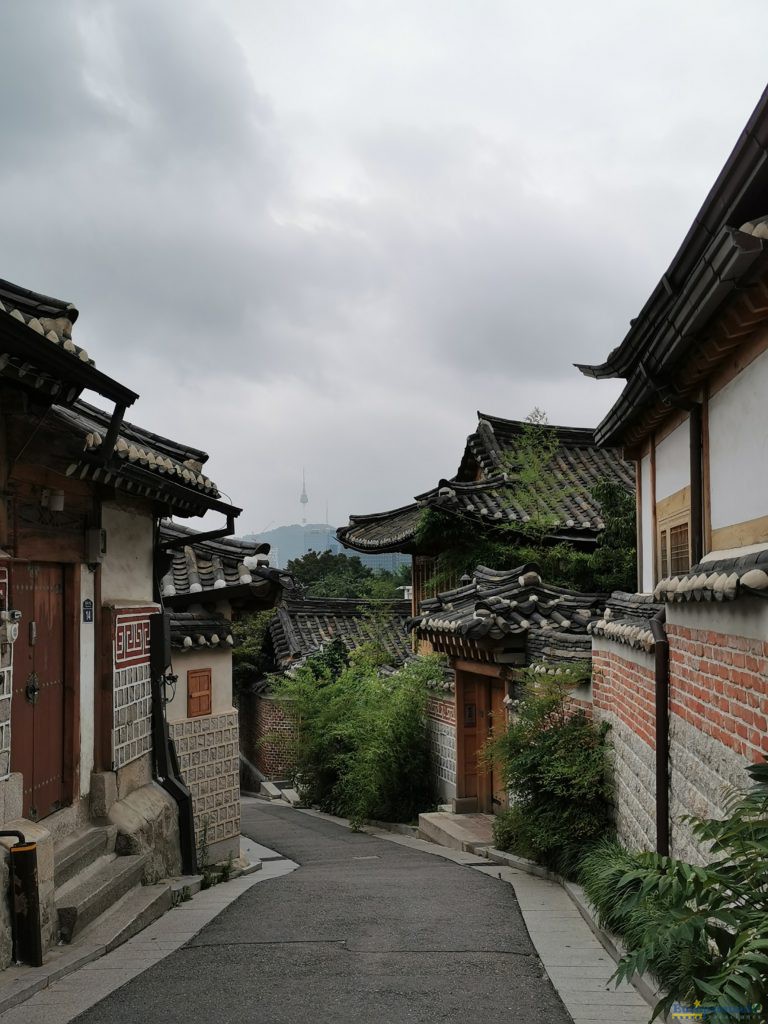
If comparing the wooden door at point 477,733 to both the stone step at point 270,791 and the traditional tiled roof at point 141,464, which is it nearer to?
the traditional tiled roof at point 141,464

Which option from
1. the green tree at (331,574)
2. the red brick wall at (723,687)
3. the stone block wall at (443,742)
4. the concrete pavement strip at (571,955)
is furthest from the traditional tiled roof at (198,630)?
the green tree at (331,574)

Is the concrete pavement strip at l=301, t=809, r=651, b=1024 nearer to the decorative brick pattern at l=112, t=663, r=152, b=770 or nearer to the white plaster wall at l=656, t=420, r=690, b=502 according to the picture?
the white plaster wall at l=656, t=420, r=690, b=502

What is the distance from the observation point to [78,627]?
30.9ft

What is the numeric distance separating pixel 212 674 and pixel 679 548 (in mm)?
7821

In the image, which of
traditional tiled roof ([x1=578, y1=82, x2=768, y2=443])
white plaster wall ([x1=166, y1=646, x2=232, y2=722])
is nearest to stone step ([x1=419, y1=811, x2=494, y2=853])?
white plaster wall ([x1=166, y1=646, x2=232, y2=722])

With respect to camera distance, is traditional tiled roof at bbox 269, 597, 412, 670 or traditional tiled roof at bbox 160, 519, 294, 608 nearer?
traditional tiled roof at bbox 160, 519, 294, 608

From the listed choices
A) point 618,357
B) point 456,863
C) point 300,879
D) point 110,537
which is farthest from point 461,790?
point 618,357

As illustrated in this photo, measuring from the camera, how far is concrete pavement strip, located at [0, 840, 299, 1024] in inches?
231

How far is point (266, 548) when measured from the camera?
14.2m

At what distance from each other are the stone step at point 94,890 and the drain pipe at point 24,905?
23.3 inches

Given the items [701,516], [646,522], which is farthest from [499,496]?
[701,516]

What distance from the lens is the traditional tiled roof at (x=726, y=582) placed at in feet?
13.7

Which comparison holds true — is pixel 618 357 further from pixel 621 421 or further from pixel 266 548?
pixel 266 548

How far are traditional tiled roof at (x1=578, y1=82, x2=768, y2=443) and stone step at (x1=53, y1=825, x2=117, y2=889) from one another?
6.19 meters
